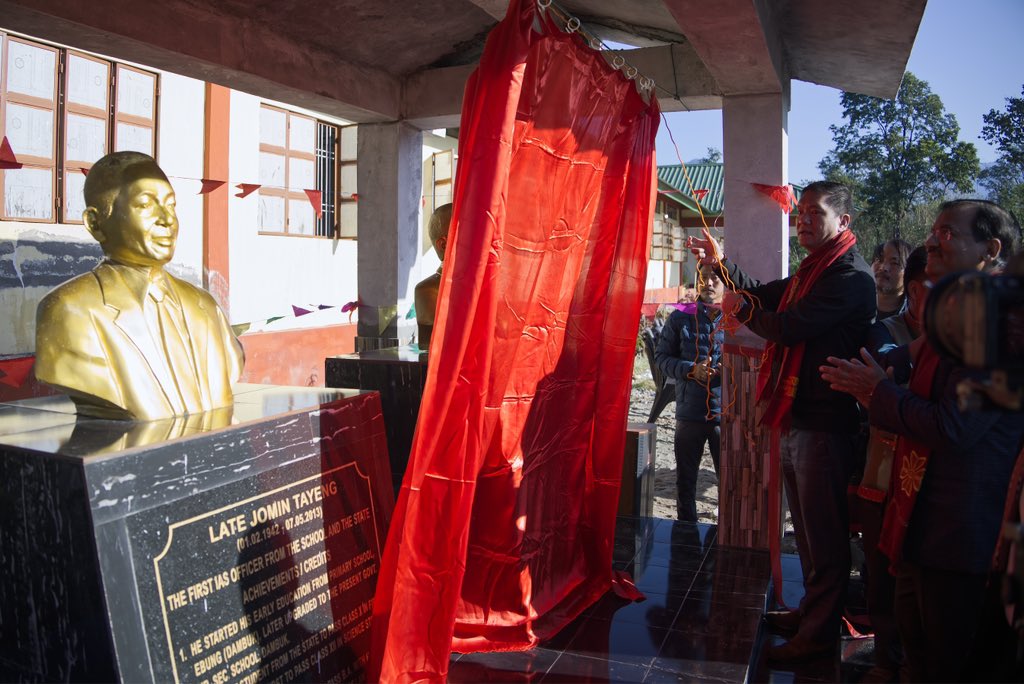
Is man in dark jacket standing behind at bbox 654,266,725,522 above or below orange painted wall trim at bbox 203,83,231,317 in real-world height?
below

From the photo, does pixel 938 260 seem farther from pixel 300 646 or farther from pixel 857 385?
pixel 300 646

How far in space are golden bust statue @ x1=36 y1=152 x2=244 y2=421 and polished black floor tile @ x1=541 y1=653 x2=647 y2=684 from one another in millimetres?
1344

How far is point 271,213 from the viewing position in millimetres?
8281

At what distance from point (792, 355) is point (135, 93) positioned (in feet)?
19.3

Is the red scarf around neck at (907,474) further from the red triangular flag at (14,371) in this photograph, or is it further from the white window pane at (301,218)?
the white window pane at (301,218)

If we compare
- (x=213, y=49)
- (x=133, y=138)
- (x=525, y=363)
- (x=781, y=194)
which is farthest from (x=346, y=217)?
(x=525, y=363)

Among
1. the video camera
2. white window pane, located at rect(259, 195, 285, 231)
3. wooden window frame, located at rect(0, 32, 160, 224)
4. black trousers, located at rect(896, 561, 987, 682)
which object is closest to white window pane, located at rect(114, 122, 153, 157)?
wooden window frame, located at rect(0, 32, 160, 224)

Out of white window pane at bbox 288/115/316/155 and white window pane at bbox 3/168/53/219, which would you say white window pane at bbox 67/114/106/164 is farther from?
white window pane at bbox 288/115/316/155

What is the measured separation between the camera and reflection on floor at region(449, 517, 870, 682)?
101 inches

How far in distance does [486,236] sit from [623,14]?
10.9 feet

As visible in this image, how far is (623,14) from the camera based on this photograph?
488 cm

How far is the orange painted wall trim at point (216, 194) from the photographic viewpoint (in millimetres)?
7121

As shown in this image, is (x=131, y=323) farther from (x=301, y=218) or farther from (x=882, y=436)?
(x=301, y=218)

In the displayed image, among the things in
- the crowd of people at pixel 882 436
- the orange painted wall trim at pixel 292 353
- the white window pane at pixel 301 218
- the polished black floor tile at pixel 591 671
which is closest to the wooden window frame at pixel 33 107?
the orange painted wall trim at pixel 292 353
